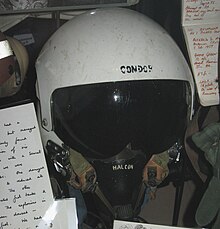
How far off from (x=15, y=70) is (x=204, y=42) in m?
0.38

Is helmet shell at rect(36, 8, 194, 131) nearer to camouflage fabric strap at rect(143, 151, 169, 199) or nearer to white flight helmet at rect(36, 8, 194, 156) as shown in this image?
white flight helmet at rect(36, 8, 194, 156)

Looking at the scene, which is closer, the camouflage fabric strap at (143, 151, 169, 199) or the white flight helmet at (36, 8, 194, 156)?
the white flight helmet at (36, 8, 194, 156)

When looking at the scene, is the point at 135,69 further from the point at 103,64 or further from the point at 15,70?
the point at 15,70

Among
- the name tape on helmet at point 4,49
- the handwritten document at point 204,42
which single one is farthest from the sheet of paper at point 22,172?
the handwritten document at point 204,42

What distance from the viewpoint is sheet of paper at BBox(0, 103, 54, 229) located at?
0.80 meters

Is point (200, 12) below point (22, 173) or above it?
above

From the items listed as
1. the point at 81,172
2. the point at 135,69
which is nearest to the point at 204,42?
the point at 135,69

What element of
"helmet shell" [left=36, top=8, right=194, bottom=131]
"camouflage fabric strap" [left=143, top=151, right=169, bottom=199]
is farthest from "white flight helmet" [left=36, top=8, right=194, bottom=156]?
"camouflage fabric strap" [left=143, top=151, right=169, bottom=199]

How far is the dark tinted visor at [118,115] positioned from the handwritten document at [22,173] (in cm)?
11

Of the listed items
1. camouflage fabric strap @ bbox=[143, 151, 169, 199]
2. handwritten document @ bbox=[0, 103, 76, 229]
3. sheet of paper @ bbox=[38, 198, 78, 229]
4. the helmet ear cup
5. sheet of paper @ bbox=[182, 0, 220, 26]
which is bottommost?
camouflage fabric strap @ bbox=[143, 151, 169, 199]

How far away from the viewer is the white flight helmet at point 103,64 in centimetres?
87

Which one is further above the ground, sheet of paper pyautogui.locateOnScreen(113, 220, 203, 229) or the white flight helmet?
the white flight helmet

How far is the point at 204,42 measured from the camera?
1001 mm

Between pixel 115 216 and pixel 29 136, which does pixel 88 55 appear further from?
pixel 115 216
